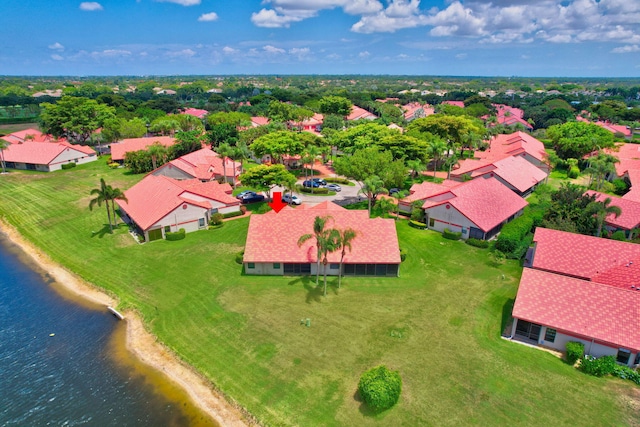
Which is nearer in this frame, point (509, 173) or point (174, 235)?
point (174, 235)

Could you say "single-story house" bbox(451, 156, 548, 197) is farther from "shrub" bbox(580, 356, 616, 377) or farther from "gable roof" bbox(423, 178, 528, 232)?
"shrub" bbox(580, 356, 616, 377)

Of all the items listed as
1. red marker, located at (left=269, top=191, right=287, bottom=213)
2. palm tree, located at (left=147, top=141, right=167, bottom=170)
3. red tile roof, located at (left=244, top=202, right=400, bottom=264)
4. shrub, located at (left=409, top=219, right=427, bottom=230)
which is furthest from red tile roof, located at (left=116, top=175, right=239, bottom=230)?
shrub, located at (left=409, top=219, right=427, bottom=230)

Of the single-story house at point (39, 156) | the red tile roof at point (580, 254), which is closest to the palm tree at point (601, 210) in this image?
the red tile roof at point (580, 254)

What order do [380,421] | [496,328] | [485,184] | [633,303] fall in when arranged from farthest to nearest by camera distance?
[485,184], [496,328], [633,303], [380,421]

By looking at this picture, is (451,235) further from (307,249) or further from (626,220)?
(626,220)

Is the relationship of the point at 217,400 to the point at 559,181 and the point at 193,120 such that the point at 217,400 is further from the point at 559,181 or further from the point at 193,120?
the point at 193,120

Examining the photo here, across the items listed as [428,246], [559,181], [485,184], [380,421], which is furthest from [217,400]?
[559,181]

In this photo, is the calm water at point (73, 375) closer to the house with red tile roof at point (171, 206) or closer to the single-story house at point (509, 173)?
the house with red tile roof at point (171, 206)

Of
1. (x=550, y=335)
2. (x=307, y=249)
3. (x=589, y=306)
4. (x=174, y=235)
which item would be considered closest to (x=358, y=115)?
(x=174, y=235)
